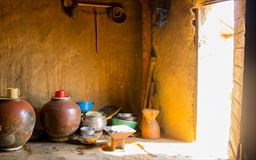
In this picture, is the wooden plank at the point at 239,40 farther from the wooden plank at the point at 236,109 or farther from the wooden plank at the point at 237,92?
the wooden plank at the point at 236,109

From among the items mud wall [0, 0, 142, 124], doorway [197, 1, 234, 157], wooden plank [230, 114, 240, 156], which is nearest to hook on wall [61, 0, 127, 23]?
mud wall [0, 0, 142, 124]

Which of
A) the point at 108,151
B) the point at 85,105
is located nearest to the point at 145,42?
the point at 85,105

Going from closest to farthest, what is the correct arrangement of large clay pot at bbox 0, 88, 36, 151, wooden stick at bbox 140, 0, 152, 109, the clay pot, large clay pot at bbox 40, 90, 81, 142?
large clay pot at bbox 0, 88, 36, 151 < large clay pot at bbox 40, 90, 81, 142 < the clay pot < wooden stick at bbox 140, 0, 152, 109

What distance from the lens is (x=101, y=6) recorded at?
4.67 meters

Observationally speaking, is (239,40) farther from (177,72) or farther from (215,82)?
(177,72)

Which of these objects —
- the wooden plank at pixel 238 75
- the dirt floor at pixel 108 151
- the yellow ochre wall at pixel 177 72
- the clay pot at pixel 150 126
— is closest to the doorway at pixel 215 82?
the yellow ochre wall at pixel 177 72

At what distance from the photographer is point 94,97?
4781 mm

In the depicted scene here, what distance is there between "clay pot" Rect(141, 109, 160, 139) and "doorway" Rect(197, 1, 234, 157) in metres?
0.57

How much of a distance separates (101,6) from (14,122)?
2094mm

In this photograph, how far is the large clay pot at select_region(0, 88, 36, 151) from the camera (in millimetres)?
3570

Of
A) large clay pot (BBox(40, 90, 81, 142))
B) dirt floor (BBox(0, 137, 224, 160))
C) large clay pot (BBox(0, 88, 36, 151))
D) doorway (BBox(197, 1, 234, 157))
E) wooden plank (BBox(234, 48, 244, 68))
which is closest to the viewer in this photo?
wooden plank (BBox(234, 48, 244, 68))

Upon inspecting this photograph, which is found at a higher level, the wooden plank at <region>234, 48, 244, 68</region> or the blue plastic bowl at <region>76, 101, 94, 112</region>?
the wooden plank at <region>234, 48, 244, 68</region>

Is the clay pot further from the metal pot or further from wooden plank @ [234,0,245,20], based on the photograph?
wooden plank @ [234,0,245,20]

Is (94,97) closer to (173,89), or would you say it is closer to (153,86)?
(153,86)
